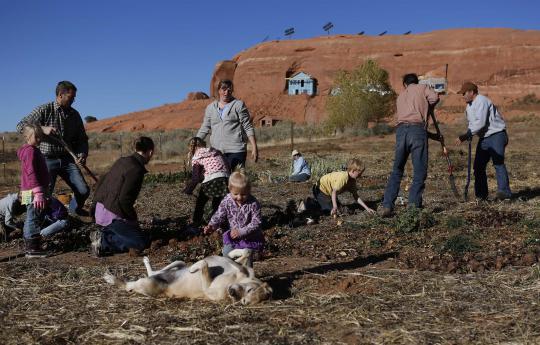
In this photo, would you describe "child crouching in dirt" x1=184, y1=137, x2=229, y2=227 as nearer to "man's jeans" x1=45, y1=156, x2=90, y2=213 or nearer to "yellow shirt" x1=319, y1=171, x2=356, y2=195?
"man's jeans" x1=45, y1=156, x2=90, y2=213

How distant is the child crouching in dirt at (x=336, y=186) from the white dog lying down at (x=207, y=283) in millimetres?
3577

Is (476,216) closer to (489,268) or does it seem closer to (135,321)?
(489,268)

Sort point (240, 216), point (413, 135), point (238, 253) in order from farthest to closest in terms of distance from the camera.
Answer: point (413, 135) → point (240, 216) → point (238, 253)

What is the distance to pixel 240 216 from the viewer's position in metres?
5.26

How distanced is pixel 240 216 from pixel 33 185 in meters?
2.36

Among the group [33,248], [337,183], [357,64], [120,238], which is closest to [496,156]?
[337,183]

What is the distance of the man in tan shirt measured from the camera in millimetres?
7840

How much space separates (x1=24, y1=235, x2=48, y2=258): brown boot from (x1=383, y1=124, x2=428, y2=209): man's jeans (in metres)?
4.21

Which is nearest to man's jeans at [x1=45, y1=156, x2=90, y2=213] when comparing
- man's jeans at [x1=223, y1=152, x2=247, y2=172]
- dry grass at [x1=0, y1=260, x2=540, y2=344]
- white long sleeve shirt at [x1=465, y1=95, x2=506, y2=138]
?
man's jeans at [x1=223, y1=152, x2=247, y2=172]

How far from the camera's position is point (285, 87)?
77.2 meters

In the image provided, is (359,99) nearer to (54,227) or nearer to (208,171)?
(208,171)

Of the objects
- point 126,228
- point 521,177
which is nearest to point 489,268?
point 126,228

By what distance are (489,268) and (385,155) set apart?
1448 cm

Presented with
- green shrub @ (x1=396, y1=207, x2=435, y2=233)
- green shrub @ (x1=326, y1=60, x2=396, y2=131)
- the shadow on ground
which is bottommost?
the shadow on ground
